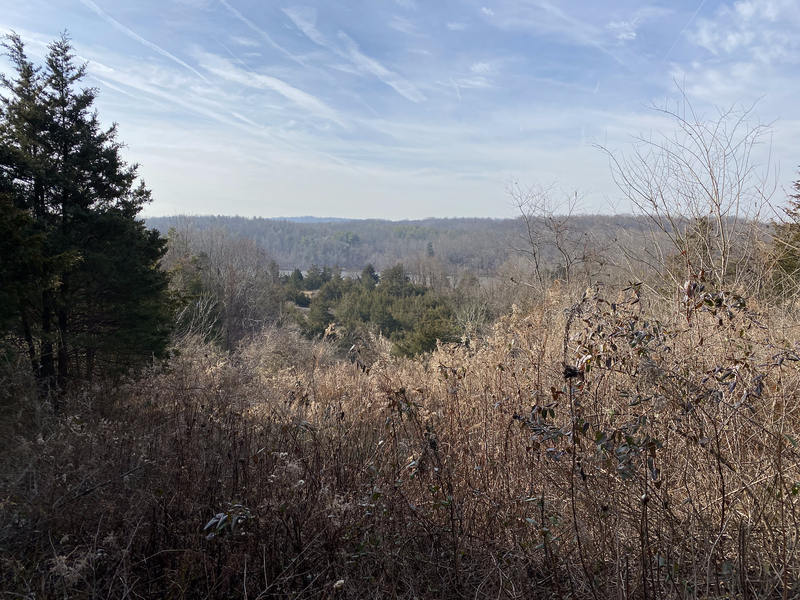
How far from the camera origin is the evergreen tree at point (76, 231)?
7059mm

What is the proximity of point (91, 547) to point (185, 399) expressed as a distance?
195 centimetres

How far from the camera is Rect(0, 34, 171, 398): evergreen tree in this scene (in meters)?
7.06

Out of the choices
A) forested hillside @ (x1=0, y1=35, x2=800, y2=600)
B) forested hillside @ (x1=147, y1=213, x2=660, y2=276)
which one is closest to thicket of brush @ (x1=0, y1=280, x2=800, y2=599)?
forested hillside @ (x1=0, y1=35, x2=800, y2=600)

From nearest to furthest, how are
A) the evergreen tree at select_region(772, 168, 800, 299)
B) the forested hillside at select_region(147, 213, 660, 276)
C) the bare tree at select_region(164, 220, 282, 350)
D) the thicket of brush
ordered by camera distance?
the thicket of brush < the evergreen tree at select_region(772, 168, 800, 299) < the bare tree at select_region(164, 220, 282, 350) < the forested hillside at select_region(147, 213, 660, 276)

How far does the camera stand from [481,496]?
2691 mm

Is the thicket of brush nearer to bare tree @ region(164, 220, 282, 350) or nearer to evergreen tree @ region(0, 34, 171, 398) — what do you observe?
evergreen tree @ region(0, 34, 171, 398)

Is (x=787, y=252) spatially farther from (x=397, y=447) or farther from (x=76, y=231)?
(x=76, y=231)

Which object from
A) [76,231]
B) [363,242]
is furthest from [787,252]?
[363,242]

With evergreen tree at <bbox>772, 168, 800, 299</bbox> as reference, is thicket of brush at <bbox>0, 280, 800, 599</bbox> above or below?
below

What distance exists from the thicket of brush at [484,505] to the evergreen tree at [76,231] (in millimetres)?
4794

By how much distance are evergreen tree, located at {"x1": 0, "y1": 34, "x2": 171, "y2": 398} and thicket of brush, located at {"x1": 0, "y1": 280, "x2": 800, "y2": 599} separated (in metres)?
4.79

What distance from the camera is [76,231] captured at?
7453mm

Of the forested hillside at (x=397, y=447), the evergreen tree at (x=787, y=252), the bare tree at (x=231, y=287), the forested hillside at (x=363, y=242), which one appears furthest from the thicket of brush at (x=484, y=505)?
the forested hillside at (x=363, y=242)

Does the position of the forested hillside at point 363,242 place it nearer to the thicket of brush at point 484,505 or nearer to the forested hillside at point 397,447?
the forested hillside at point 397,447
